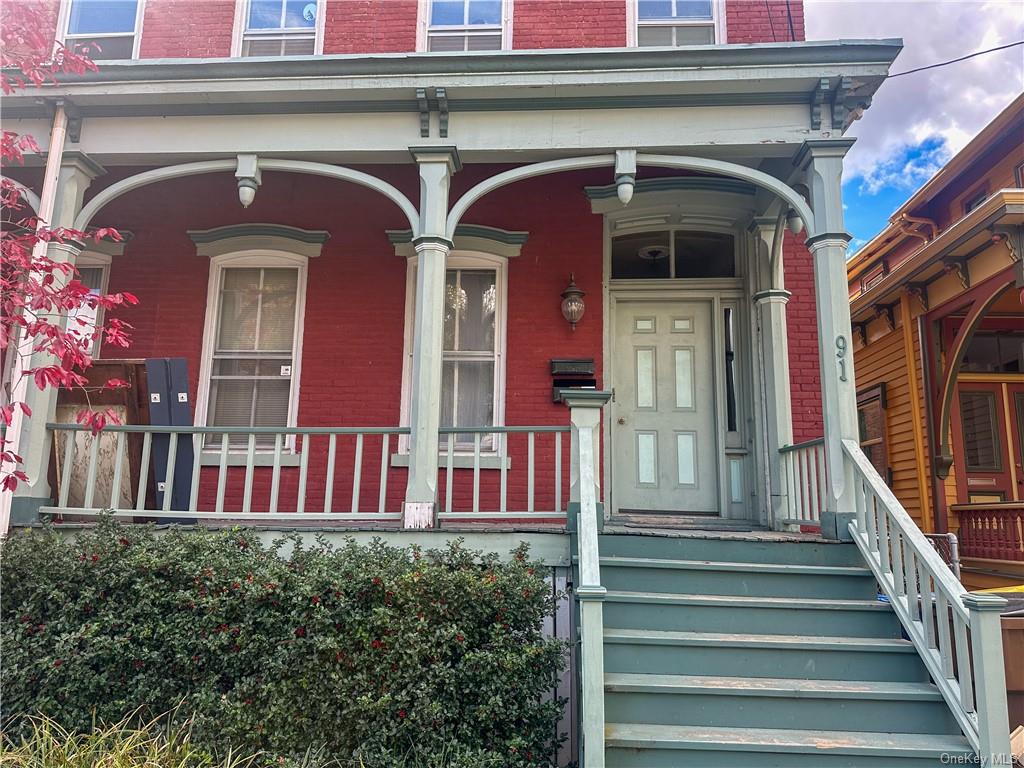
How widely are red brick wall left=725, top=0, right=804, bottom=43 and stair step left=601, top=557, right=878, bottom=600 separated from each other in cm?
480

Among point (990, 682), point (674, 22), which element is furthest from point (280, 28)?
point (990, 682)

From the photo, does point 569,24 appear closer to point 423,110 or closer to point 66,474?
point 423,110

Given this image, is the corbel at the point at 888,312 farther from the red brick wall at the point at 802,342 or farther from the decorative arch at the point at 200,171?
the decorative arch at the point at 200,171

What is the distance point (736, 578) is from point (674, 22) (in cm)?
512

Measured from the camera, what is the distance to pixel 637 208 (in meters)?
6.86

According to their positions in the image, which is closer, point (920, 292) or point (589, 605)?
point (589, 605)

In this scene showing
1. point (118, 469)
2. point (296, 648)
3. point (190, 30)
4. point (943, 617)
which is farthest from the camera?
point (190, 30)

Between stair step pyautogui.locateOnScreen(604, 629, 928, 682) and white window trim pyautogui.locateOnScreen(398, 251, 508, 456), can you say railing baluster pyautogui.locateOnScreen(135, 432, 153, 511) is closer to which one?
white window trim pyautogui.locateOnScreen(398, 251, 508, 456)

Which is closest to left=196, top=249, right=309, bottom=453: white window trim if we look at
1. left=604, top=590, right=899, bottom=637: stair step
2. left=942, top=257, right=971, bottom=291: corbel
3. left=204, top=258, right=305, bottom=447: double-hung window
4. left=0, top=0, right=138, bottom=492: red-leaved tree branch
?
left=204, top=258, right=305, bottom=447: double-hung window

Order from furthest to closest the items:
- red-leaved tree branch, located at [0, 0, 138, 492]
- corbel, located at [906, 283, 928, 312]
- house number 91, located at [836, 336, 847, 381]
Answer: corbel, located at [906, 283, 928, 312] < house number 91, located at [836, 336, 847, 381] < red-leaved tree branch, located at [0, 0, 138, 492]

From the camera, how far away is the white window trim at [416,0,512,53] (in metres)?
6.89

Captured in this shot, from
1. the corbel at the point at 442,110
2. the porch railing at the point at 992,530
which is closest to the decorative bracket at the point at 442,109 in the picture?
the corbel at the point at 442,110

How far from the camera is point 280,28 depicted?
A: 7113 millimetres

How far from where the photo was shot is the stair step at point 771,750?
11.3 ft
